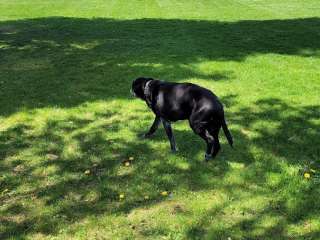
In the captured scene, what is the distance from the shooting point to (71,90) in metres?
12.1

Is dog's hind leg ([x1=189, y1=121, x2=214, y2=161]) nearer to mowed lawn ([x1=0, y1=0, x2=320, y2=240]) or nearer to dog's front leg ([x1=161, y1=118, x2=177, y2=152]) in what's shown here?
mowed lawn ([x1=0, y1=0, x2=320, y2=240])

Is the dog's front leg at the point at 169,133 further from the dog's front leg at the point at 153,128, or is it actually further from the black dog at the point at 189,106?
the dog's front leg at the point at 153,128

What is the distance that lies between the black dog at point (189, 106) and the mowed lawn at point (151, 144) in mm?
565

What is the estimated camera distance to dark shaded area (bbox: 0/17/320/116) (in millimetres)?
12242

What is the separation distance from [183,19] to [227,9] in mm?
5543

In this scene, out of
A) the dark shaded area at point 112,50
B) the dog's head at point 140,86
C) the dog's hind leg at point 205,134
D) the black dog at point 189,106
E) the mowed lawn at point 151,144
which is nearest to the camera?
the mowed lawn at point 151,144

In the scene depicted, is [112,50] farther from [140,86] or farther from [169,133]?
[169,133]

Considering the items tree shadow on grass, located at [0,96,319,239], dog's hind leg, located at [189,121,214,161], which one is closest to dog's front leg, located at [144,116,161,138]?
tree shadow on grass, located at [0,96,319,239]

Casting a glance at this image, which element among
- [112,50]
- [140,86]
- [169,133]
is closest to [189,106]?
[169,133]

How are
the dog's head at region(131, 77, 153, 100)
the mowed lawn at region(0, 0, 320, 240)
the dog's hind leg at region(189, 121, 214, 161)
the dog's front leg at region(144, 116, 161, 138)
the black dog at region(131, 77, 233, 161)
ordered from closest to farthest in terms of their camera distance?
the mowed lawn at region(0, 0, 320, 240) < the black dog at region(131, 77, 233, 161) < the dog's hind leg at region(189, 121, 214, 161) < the dog's head at region(131, 77, 153, 100) < the dog's front leg at region(144, 116, 161, 138)

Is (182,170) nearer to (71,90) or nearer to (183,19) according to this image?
(71,90)

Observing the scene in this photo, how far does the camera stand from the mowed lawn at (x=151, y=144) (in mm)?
6328

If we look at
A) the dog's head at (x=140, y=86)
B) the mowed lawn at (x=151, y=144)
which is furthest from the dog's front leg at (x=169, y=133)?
the dog's head at (x=140, y=86)

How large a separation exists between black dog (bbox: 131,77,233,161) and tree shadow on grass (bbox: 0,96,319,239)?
21.6 inches
